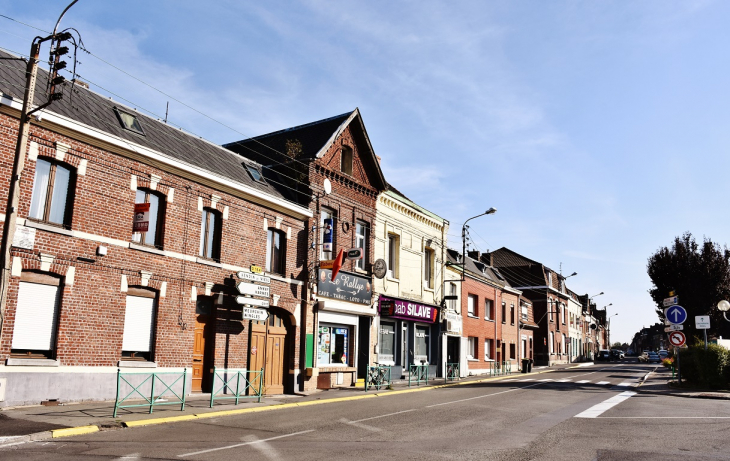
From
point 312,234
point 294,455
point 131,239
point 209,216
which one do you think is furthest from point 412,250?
point 294,455

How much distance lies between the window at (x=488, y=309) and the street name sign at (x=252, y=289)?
77.6 feet

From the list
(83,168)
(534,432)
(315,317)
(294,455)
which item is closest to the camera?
(294,455)

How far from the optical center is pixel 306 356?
853 inches

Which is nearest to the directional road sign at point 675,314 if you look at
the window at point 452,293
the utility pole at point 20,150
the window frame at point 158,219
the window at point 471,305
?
the window at point 452,293

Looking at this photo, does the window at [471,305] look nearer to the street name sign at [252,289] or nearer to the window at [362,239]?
the window at [362,239]

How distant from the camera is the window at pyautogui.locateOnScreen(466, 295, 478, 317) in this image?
1452 inches

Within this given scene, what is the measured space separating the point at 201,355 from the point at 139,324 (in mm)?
2606

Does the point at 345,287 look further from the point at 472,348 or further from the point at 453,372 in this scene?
the point at 472,348

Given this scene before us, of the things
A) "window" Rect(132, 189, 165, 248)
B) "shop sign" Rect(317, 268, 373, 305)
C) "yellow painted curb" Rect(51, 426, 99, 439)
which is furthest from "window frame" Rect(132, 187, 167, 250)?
"shop sign" Rect(317, 268, 373, 305)

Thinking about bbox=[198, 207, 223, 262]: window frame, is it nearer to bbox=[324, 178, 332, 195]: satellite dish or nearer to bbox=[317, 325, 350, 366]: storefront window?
bbox=[324, 178, 332, 195]: satellite dish

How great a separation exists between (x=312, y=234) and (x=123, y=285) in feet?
27.4

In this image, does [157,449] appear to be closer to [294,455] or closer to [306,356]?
[294,455]

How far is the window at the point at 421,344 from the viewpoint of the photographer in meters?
30.4

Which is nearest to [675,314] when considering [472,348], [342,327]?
[342,327]
